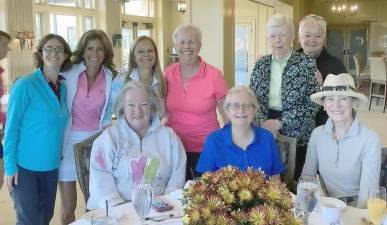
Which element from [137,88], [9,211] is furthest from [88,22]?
[137,88]

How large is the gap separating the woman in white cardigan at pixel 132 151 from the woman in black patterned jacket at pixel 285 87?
0.70 m

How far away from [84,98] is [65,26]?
9535 millimetres

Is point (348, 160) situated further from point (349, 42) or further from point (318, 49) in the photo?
point (349, 42)

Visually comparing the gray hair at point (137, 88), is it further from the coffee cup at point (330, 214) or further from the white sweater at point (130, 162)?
the coffee cup at point (330, 214)

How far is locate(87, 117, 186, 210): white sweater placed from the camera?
2.08 meters

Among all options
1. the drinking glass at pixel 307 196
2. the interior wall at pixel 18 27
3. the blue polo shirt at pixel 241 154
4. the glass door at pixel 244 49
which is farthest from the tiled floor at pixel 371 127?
the interior wall at pixel 18 27

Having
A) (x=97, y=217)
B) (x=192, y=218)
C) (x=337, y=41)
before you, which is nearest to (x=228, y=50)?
(x=97, y=217)

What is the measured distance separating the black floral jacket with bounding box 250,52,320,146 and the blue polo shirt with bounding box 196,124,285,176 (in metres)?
0.36

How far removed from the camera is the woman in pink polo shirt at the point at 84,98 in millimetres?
2672

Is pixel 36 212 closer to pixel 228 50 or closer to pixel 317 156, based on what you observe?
pixel 317 156

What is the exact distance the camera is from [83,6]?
1172cm

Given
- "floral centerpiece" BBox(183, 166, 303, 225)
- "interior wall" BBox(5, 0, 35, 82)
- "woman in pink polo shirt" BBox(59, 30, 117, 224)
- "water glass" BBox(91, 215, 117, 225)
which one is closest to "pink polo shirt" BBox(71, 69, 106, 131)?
A: "woman in pink polo shirt" BBox(59, 30, 117, 224)

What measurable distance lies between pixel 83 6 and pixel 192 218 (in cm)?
1150

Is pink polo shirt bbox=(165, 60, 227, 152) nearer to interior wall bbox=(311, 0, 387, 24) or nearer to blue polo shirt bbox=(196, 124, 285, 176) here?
blue polo shirt bbox=(196, 124, 285, 176)
